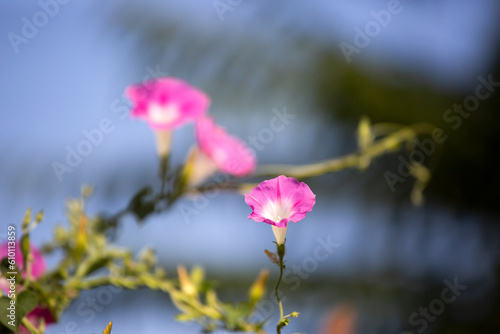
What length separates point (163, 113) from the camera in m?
0.43

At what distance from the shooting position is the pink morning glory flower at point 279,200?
0.22 metres

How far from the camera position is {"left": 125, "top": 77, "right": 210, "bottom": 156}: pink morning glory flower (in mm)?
417

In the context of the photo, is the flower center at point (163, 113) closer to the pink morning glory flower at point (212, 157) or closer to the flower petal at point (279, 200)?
the pink morning glory flower at point (212, 157)

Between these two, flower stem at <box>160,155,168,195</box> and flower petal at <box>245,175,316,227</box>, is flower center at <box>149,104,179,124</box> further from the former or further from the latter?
flower petal at <box>245,175,316,227</box>

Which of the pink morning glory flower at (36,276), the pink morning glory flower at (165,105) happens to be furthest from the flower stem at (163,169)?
the pink morning glory flower at (36,276)

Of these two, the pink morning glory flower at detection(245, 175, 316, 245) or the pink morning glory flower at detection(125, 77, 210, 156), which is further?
the pink morning glory flower at detection(125, 77, 210, 156)

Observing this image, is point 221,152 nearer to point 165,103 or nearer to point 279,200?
point 165,103

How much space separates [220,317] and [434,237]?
1.13m

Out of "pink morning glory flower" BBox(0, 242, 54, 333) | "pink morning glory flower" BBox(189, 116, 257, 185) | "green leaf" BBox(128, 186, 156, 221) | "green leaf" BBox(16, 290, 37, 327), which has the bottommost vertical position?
"green leaf" BBox(16, 290, 37, 327)

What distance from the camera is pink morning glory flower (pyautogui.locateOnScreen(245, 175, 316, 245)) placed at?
22cm

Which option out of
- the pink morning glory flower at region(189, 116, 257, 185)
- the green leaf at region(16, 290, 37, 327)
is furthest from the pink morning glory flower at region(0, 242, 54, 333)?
the pink morning glory flower at region(189, 116, 257, 185)

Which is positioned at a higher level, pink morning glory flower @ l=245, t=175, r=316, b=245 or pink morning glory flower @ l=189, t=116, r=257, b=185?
pink morning glory flower @ l=189, t=116, r=257, b=185

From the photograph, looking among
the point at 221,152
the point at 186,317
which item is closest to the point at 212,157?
the point at 221,152

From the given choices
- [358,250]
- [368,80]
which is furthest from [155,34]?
[358,250]
